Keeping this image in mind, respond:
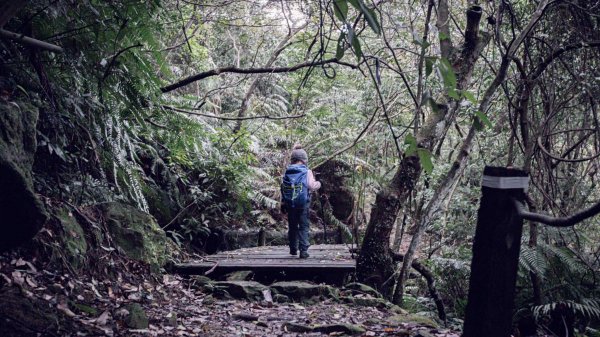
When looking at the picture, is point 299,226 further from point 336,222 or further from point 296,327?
point 336,222

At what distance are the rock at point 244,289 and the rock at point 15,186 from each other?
3009 millimetres

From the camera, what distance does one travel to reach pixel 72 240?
15.6 feet

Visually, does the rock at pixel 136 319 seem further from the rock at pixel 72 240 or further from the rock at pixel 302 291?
the rock at pixel 302 291

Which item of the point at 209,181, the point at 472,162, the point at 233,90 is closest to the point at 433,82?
the point at 472,162

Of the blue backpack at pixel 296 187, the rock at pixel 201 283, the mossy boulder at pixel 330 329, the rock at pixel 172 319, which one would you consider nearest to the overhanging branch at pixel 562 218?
the mossy boulder at pixel 330 329

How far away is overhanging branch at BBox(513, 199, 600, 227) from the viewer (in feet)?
6.45

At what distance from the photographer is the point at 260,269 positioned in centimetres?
736

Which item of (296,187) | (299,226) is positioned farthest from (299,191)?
(299,226)

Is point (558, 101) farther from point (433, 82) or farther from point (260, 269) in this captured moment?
point (260, 269)

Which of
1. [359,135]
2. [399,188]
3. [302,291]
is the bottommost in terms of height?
[302,291]

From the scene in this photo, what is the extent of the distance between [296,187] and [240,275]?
1.51 meters

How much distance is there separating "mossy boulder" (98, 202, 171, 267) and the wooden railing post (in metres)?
4.41

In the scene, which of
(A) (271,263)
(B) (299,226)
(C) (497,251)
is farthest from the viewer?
(B) (299,226)

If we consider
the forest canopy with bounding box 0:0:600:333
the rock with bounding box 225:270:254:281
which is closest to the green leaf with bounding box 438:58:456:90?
the forest canopy with bounding box 0:0:600:333
